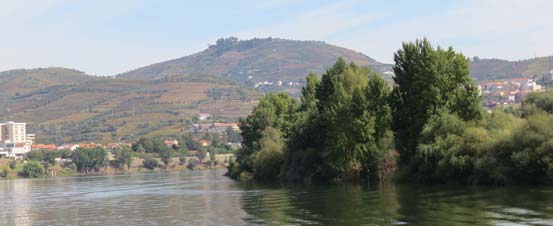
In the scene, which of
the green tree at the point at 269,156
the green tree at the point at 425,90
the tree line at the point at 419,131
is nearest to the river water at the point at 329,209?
the tree line at the point at 419,131

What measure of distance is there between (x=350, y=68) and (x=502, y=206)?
52.9 metres

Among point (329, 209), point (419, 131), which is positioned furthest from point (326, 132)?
point (329, 209)

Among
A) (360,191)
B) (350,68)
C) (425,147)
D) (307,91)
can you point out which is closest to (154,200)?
(360,191)

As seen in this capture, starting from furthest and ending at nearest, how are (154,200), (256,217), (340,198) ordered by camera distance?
(154,200) → (340,198) → (256,217)

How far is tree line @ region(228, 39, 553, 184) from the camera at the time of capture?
62.4 meters

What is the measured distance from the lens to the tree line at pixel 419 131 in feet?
205

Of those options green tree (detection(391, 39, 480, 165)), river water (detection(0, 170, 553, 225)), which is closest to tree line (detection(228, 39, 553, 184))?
green tree (detection(391, 39, 480, 165))

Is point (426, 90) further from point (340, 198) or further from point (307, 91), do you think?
point (307, 91)

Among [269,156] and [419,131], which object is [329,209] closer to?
[419,131]

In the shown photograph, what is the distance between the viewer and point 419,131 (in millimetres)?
76062

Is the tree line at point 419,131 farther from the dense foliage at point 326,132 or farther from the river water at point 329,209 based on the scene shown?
the river water at point 329,209

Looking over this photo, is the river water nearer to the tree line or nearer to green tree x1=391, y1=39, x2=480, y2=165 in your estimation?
the tree line

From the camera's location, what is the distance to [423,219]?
1658 inches

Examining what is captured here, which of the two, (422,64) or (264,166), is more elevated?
(422,64)
